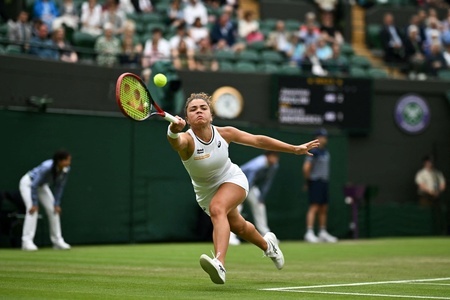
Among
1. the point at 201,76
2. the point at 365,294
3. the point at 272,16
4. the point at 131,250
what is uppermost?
the point at 272,16

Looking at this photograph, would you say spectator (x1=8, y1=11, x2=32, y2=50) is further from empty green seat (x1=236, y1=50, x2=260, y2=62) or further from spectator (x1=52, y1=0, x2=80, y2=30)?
empty green seat (x1=236, y1=50, x2=260, y2=62)

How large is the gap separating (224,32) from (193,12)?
93 centimetres

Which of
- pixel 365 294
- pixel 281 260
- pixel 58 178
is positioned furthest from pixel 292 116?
pixel 365 294

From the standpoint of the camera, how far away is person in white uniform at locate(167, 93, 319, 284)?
9.73 meters

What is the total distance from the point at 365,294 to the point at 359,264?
191 inches

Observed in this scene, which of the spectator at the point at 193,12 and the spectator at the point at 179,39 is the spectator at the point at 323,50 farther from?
the spectator at the point at 179,39

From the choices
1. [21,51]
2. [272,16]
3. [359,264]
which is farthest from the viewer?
[272,16]

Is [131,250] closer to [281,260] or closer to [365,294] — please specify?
[281,260]

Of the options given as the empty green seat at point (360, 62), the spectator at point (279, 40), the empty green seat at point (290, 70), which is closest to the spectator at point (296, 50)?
the spectator at point (279, 40)

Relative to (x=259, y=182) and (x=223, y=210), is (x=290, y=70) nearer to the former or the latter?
(x=259, y=182)

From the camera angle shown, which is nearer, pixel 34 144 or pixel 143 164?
pixel 34 144

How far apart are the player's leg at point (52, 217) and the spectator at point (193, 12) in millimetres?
8252

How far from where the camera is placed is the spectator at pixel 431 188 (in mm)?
25938

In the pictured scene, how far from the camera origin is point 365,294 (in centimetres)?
886
